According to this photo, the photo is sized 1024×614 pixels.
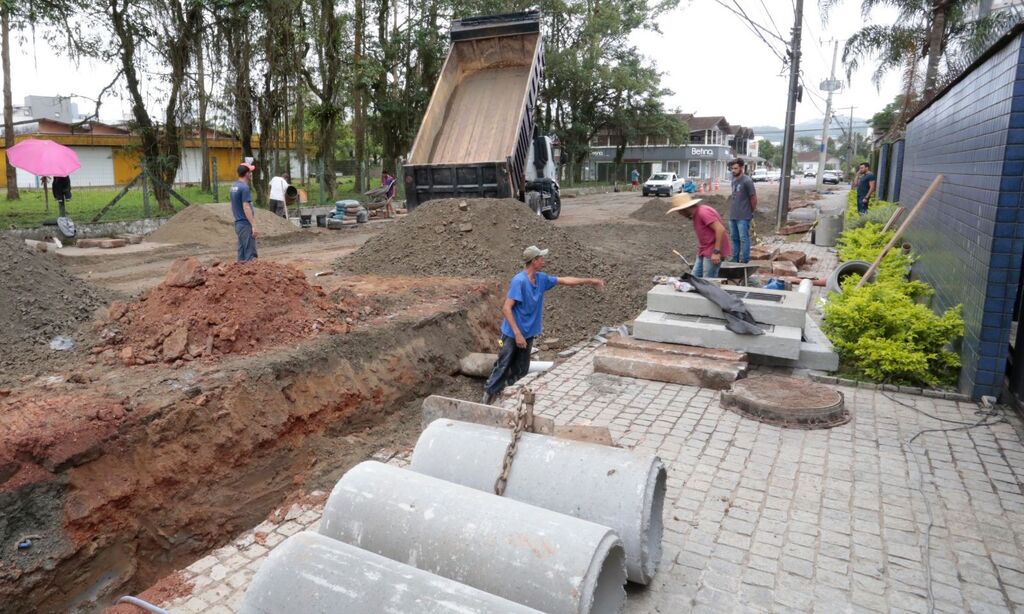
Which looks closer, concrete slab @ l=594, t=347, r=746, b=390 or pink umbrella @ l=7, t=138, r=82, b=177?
concrete slab @ l=594, t=347, r=746, b=390

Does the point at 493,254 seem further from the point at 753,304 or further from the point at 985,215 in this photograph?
the point at 985,215

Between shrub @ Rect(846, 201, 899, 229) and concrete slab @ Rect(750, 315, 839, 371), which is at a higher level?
shrub @ Rect(846, 201, 899, 229)

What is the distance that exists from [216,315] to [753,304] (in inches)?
230

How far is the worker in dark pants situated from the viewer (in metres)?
5.91

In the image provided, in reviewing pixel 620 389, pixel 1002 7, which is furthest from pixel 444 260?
pixel 1002 7

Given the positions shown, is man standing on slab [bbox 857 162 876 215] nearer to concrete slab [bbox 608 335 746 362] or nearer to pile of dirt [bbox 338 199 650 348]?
pile of dirt [bbox 338 199 650 348]

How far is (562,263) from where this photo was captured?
1130 cm

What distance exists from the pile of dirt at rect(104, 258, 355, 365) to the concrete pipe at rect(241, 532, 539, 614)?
13.3ft

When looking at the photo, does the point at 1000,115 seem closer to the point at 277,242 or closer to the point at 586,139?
the point at 277,242

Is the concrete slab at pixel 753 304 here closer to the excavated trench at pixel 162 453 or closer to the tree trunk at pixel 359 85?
the excavated trench at pixel 162 453

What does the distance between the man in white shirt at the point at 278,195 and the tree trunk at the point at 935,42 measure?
930 inches

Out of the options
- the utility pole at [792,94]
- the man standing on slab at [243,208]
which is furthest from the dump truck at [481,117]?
the utility pole at [792,94]

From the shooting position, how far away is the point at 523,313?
19.9 ft

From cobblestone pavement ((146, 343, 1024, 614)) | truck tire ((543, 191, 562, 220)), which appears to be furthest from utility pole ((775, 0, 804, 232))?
cobblestone pavement ((146, 343, 1024, 614))
